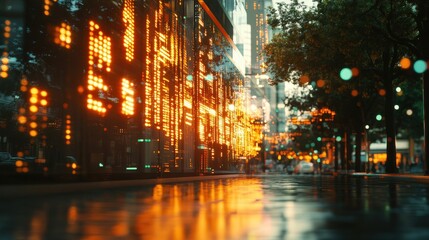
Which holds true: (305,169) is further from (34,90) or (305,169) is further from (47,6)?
(47,6)

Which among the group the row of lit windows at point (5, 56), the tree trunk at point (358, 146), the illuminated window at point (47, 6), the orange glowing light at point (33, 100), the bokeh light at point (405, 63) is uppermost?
the illuminated window at point (47, 6)

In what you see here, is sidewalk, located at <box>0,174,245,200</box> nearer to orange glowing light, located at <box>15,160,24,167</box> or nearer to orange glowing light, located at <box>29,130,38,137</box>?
orange glowing light, located at <box>15,160,24,167</box>

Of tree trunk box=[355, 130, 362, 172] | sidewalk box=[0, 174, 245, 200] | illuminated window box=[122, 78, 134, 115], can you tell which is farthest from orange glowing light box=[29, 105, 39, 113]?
tree trunk box=[355, 130, 362, 172]

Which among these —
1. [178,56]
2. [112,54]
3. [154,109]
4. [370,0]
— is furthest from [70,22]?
[370,0]

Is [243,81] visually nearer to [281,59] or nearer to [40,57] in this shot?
[281,59]

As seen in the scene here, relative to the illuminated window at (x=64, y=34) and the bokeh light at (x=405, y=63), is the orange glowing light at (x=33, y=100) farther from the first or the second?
the bokeh light at (x=405, y=63)

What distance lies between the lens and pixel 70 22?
28.0 meters

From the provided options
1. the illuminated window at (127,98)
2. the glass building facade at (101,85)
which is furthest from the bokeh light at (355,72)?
the illuminated window at (127,98)

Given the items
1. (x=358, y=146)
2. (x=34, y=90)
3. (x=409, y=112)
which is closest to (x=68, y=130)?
(x=34, y=90)

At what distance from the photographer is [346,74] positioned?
41.2 m

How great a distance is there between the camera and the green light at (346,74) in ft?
133

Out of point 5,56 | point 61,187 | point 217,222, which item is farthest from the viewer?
point 5,56

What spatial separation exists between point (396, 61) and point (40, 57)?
25.3 meters

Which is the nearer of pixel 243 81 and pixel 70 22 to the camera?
pixel 70 22
